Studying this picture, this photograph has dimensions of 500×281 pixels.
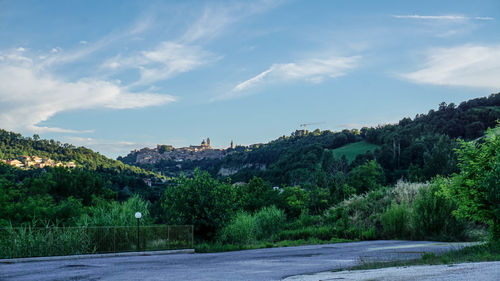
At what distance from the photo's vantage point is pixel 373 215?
26.4m

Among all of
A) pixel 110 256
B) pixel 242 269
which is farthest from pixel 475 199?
pixel 110 256

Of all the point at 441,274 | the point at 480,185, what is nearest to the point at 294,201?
the point at 480,185

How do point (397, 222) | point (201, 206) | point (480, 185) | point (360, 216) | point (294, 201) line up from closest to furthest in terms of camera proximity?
point (480, 185)
point (201, 206)
point (397, 222)
point (360, 216)
point (294, 201)

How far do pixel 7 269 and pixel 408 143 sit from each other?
8689cm

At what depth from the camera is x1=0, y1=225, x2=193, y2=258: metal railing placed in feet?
49.3

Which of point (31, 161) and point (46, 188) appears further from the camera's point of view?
point (31, 161)

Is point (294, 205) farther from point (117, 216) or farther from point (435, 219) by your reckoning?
point (117, 216)

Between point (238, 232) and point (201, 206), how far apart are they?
9.37 feet

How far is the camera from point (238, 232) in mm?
21609

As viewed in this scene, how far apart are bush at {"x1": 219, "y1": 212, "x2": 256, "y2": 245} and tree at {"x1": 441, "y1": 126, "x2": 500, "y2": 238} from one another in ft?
35.5

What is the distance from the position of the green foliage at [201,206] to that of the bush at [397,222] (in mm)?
9415

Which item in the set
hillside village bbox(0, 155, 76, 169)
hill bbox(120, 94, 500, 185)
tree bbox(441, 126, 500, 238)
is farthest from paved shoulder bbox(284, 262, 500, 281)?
hillside village bbox(0, 155, 76, 169)

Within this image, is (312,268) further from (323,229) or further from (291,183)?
(291,183)

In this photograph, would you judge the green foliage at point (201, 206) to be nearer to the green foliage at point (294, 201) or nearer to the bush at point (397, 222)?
the bush at point (397, 222)
